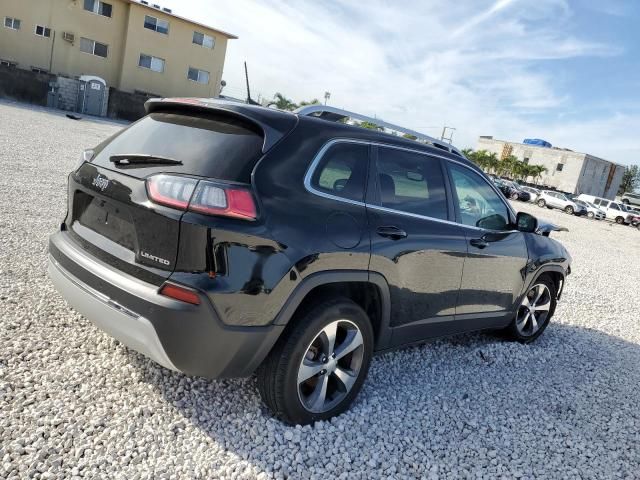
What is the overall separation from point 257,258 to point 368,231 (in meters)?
0.82

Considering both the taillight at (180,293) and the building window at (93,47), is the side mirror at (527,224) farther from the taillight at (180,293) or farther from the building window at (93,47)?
the building window at (93,47)

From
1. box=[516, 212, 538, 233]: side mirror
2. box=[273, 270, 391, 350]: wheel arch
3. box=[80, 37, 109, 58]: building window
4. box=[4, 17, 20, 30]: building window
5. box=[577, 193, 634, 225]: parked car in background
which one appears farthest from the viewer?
box=[577, 193, 634, 225]: parked car in background

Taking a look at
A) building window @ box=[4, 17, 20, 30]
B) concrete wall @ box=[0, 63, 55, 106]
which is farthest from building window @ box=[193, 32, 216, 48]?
building window @ box=[4, 17, 20, 30]

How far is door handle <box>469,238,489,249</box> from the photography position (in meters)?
3.98

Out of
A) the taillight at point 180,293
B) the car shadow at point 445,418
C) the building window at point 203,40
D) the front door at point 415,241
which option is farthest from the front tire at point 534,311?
the building window at point 203,40

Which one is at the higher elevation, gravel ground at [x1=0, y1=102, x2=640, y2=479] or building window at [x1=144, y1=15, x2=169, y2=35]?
building window at [x1=144, y1=15, x2=169, y2=35]

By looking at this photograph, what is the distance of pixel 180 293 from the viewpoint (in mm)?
2455

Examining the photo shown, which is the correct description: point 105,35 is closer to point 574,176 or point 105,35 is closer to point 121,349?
point 121,349

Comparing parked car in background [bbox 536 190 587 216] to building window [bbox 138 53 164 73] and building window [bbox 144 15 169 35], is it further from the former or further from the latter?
building window [bbox 144 15 169 35]

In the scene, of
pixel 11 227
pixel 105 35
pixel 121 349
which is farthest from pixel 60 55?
pixel 121 349

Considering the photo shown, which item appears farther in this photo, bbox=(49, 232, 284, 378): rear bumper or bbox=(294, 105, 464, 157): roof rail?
bbox=(294, 105, 464, 157): roof rail

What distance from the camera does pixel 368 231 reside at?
3.07 m

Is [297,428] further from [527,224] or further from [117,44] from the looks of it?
[117,44]

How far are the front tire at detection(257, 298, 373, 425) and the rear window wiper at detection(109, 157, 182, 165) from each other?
1113 millimetres
